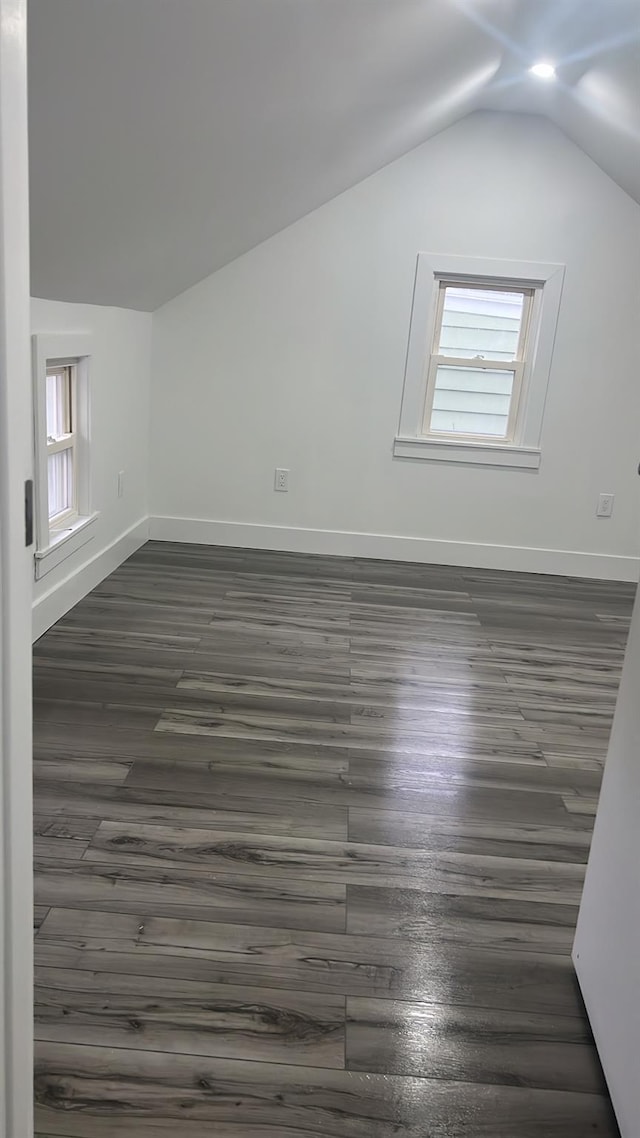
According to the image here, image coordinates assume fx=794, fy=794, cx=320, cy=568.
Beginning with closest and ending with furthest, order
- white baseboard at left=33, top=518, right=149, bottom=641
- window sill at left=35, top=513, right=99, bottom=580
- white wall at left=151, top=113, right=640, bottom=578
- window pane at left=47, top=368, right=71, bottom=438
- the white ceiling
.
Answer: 1. the white ceiling
2. window sill at left=35, top=513, right=99, bottom=580
3. white baseboard at left=33, top=518, right=149, bottom=641
4. window pane at left=47, top=368, right=71, bottom=438
5. white wall at left=151, top=113, right=640, bottom=578

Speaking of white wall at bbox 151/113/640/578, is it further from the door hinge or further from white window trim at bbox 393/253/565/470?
the door hinge

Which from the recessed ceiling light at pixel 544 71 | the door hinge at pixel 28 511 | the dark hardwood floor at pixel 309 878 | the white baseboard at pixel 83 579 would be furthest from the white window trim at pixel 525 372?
the door hinge at pixel 28 511

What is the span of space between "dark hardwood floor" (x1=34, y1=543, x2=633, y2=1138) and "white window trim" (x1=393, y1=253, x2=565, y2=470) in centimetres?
135

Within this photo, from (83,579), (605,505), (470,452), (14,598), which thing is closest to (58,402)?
(83,579)

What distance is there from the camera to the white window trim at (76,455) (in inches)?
105

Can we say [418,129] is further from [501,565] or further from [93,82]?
[93,82]

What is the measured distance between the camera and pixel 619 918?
132 cm

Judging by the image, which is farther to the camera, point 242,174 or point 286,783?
point 242,174

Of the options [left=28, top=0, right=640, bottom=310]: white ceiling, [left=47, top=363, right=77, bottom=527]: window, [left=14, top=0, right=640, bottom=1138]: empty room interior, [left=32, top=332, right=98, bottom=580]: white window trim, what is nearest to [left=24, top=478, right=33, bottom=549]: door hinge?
[left=14, top=0, right=640, bottom=1138]: empty room interior

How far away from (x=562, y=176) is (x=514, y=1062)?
4005 mm

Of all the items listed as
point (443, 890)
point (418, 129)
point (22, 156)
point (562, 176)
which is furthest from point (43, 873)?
point (562, 176)

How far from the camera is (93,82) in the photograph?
58.6 inches

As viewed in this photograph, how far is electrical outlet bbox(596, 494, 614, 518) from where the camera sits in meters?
4.42

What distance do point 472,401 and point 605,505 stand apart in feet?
3.09
